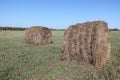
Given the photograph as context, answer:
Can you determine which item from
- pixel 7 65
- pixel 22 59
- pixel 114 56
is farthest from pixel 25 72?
pixel 114 56

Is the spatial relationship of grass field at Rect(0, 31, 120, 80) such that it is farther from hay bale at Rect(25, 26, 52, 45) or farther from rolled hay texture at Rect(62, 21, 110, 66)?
hay bale at Rect(25, 26, 52, 45)

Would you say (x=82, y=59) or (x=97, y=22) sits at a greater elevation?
(x=97, y=22)

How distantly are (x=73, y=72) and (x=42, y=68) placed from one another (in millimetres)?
1695

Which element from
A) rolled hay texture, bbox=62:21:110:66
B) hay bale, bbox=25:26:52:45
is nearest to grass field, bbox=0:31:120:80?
rolled hay texture, bbox=62:21:110:66

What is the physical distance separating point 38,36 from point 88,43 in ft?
36.9

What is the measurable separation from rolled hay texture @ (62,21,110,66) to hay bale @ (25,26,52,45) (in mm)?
9416

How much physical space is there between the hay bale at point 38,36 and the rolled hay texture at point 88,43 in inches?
371

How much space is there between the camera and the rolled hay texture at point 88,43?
1171 centimetres

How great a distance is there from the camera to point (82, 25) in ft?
42.3

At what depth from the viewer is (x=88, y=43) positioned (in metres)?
12.2

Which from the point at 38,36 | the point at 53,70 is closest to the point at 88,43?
the point at 53,70

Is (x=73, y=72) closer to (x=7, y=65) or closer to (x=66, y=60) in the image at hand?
(x=66, y=60)

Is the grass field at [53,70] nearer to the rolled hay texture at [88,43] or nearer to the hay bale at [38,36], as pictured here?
the rolled hay texture at [88,43]

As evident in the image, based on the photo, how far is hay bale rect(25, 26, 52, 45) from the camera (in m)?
22.6
